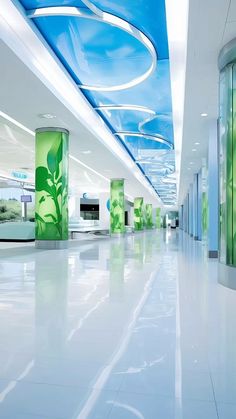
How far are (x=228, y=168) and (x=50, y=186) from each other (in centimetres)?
1226

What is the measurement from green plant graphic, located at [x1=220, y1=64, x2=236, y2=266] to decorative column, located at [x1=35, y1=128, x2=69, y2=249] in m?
11.6

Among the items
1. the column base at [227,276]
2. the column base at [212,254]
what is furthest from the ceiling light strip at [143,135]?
the column base at [227,276]

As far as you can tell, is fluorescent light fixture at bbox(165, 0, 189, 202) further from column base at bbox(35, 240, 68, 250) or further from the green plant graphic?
column base at bbox(35, 240, 68, 250)

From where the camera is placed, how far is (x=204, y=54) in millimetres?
10391

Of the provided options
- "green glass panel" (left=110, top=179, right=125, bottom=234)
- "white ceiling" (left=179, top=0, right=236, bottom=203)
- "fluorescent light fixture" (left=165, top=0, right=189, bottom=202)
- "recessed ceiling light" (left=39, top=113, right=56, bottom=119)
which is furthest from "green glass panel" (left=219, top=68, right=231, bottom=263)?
"green glass panel" (left=110, top=179, right=125, bottom=234)

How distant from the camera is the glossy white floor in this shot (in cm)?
304

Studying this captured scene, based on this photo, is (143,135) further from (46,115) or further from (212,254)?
(212,254)

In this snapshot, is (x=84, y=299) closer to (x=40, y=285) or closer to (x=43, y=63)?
(x=40, y=285)

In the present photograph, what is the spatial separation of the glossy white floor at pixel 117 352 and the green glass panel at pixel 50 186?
11133 millimetres

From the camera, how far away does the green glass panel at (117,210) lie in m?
40.7

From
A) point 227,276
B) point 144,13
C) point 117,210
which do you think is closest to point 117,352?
point 227,276

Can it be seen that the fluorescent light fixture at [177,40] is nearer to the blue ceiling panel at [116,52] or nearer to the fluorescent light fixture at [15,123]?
the blue ceiling panel at [116,52]

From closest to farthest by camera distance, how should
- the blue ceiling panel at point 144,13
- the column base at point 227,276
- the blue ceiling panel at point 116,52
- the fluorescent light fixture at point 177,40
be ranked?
the column base at point 227,276 < the fluorescent light fixture at point 177,40 < the blue ceiling panel at point 144,13 < the blue ceiling panel at point 116,52

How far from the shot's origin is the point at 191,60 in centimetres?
1080
